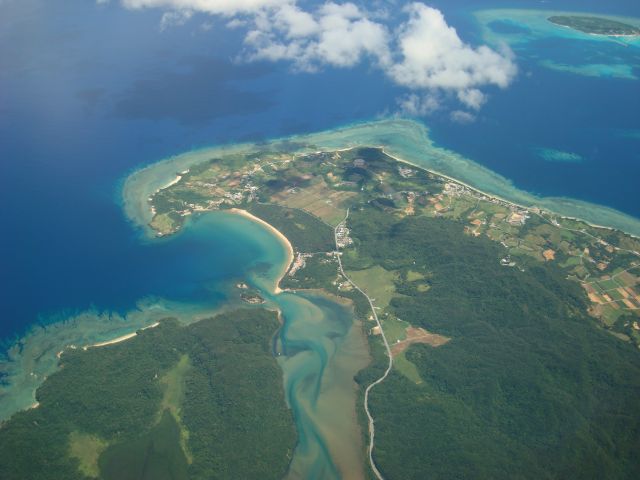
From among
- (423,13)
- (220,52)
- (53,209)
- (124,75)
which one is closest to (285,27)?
(220,52)

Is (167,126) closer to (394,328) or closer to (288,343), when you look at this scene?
(288,343)

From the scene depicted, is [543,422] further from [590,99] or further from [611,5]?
[611,5]

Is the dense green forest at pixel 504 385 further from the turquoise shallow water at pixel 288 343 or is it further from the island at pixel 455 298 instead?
the turquoise shallow water at pixel 288 343

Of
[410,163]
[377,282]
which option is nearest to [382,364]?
[377,282]

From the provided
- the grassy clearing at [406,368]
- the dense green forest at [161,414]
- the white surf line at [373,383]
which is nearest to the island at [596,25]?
the white surf line at [373,383]

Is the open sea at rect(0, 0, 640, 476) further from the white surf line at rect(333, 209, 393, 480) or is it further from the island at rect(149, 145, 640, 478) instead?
the island at rect(149, 145, 640, 478)
